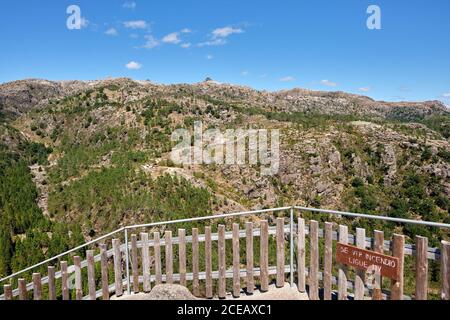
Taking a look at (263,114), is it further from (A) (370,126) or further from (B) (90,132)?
(B) (90,132)

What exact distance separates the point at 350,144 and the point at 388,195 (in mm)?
5545

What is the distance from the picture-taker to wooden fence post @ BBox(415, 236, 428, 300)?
132 inches

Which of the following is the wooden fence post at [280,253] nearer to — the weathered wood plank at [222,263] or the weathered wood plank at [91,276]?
the weathered wood plank at [222,263]

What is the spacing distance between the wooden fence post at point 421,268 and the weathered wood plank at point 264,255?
177 centimetres

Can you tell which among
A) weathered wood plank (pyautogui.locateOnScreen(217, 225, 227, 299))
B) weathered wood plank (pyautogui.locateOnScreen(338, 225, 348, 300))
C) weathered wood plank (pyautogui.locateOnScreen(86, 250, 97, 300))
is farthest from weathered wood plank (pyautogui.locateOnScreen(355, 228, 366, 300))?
weathered wood plank (pyautogui.locateOnScreen(86, 250, 97, 300))

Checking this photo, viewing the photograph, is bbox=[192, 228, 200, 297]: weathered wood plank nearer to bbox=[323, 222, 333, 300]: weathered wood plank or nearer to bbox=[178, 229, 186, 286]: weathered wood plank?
bbox=[178, 229, 186, 286]: weathered wood plank

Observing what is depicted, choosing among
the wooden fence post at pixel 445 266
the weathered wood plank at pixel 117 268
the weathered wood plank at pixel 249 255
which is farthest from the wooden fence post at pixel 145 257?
the wooden fence post at pixel 445 266

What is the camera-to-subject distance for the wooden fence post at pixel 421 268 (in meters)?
3.36

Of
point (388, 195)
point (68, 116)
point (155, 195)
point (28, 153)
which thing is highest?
point (68, 116)

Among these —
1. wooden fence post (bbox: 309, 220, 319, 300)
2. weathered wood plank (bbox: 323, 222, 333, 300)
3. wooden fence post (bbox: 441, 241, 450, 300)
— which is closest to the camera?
wooden fence post (bbox: 441, 241, 450, 300)

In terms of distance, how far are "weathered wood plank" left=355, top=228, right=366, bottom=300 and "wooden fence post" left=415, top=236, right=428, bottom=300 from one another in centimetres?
58

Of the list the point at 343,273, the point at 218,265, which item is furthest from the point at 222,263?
the point at 343,273

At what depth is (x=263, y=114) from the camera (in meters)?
38.7
